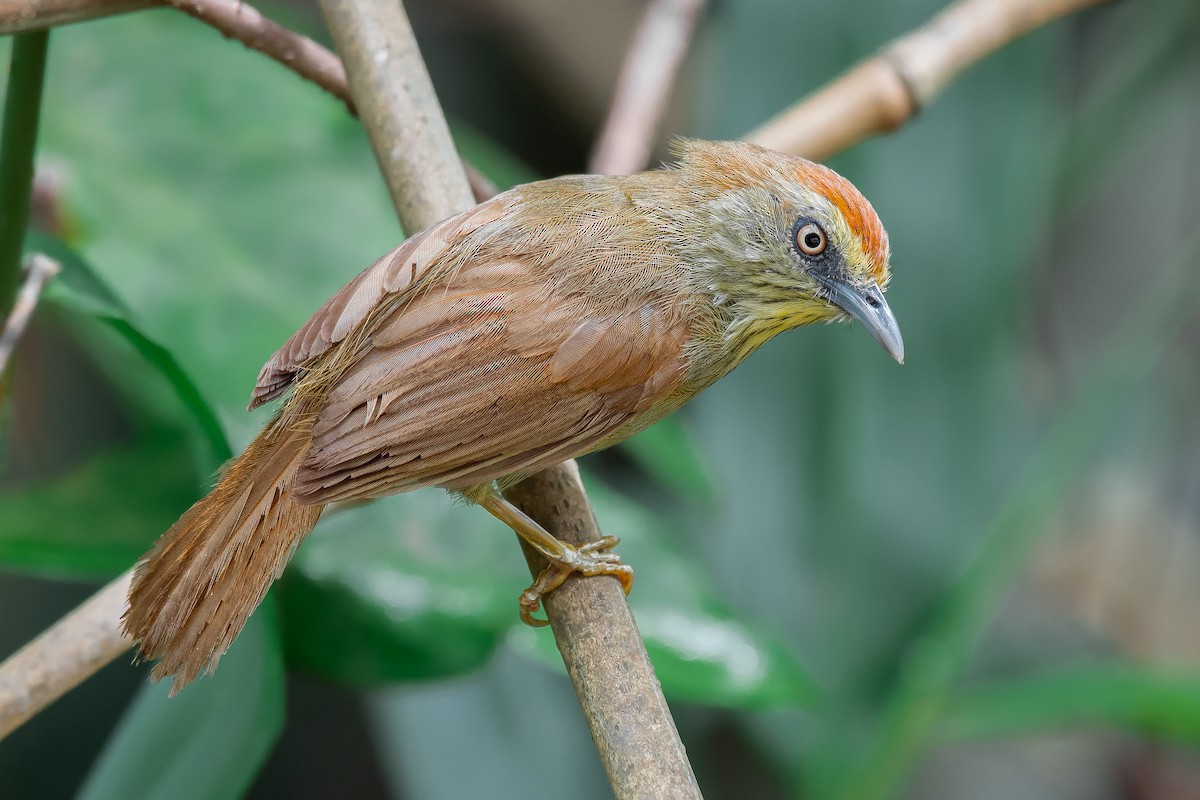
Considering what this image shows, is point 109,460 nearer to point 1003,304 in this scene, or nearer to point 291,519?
point 291,519

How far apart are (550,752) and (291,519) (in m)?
1.74

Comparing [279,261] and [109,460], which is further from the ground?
[279,261]

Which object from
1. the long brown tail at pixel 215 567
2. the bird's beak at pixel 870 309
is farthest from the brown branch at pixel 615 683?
the bird's beak at pixel 870 309

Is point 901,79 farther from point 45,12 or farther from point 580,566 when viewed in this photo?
point 45,12

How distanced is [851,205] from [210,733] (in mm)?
1527

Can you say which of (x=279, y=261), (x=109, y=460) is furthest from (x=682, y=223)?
(x=109, y=460)

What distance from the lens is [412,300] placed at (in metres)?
2.01

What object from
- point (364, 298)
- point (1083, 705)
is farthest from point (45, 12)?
point (1083, 705)

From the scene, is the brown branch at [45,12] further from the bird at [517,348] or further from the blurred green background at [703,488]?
the bird at [517,348]

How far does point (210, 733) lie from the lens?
2.15 metres

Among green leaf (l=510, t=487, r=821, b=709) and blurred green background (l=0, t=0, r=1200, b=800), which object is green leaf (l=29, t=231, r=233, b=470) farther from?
green leaf (l=510, t=487, r=821, b=709)

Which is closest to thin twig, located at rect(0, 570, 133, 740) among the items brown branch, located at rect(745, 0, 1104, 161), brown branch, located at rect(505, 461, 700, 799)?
brown branch, located at rect(505, 461, 700, 799)

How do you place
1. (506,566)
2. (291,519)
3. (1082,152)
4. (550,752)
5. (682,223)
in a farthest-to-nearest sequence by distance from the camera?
1. (1082,152)
2. (550,752)
3. (506,566)
4. (682,223)
5. (291,519)

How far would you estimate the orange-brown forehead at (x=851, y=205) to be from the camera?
2188mm
